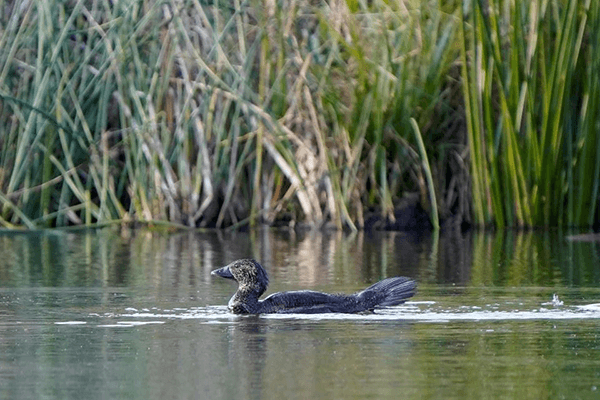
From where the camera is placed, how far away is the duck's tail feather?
274 inches

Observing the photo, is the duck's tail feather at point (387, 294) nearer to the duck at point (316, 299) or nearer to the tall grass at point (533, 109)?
the duck at point (316, 299)

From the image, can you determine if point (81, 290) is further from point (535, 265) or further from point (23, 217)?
point (23, 217)

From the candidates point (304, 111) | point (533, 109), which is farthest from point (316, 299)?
point (304, 111)

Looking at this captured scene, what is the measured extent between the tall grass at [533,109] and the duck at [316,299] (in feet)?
18.0

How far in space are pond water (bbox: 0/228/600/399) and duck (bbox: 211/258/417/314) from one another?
7 centimetres

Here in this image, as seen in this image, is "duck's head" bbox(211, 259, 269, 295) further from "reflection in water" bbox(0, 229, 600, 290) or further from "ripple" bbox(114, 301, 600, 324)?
"reflection in water" bbox(0, 229, 600, 290)

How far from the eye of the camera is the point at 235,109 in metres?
13.0

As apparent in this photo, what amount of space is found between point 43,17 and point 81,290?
5.27 meters

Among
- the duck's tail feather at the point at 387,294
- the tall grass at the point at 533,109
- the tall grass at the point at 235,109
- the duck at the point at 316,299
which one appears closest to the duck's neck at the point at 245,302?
the duck at the point at 316,299

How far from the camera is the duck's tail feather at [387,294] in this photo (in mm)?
6969

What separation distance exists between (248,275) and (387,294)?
2.14 ft

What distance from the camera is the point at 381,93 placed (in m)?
12.7

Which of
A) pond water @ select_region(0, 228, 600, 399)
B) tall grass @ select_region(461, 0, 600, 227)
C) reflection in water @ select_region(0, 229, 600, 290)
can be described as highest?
tall grass @ select_region(461, 0, 600, 227)

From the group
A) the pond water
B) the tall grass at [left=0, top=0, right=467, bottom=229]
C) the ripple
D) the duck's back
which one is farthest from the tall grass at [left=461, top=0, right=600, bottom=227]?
the duck's back
